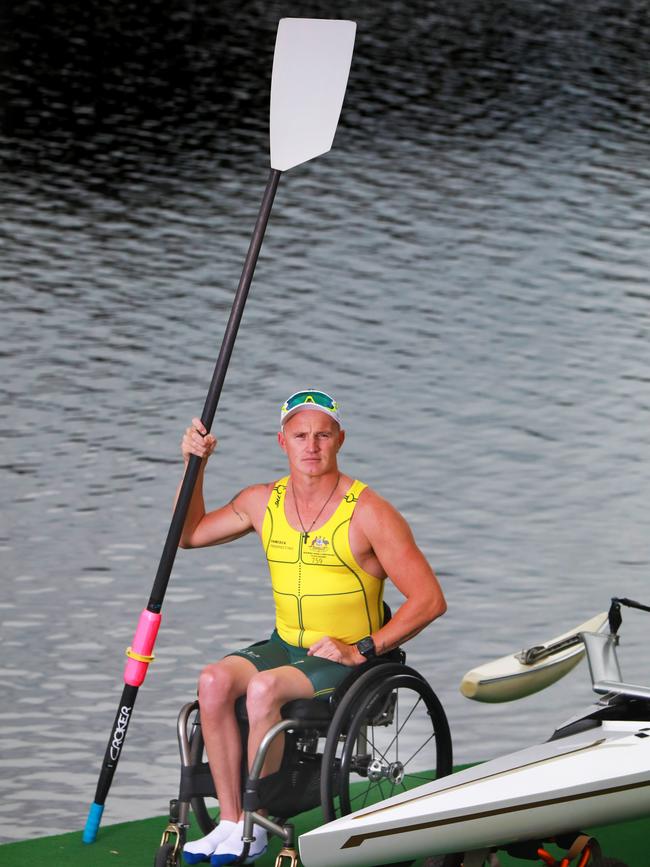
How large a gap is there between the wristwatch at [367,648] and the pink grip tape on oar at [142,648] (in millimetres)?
558

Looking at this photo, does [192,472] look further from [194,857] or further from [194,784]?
[194,857]

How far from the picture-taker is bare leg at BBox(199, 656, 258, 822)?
417 cm

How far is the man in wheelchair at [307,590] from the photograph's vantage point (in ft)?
13.7

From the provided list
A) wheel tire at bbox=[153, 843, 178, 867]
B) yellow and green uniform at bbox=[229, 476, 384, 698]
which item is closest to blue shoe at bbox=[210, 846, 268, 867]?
wheel tire at bbox=[153, 843, 178, 867]

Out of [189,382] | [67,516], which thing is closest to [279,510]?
[67,516]

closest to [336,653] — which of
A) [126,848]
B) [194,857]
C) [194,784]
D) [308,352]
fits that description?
[194,784]

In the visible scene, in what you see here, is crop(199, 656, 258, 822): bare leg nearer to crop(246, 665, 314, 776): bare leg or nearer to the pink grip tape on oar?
crop(246, 665, 314, 776): bare leg

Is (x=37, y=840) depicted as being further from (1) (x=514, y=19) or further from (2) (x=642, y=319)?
(1) (x=514, y=19)

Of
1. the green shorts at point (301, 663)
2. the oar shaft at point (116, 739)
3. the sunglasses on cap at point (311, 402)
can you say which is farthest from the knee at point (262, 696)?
the sunglasses on cap at point (311, 402)

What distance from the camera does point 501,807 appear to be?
12.7 ft

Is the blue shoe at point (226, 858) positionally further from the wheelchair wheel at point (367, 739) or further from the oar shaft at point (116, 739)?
the oar shaft at point (116, 739)

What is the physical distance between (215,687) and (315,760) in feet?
1.01

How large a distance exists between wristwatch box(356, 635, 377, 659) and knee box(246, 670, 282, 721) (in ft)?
0.78


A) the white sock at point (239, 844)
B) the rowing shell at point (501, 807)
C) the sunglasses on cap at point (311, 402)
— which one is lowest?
the white sock at point (239, 844)
